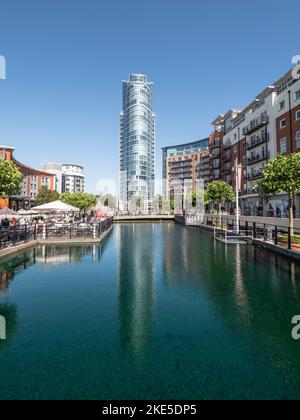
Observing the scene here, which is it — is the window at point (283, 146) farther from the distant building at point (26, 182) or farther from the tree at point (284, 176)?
the distant building at point (26, 182)

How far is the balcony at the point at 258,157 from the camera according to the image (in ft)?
135

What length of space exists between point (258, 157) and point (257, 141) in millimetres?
2607

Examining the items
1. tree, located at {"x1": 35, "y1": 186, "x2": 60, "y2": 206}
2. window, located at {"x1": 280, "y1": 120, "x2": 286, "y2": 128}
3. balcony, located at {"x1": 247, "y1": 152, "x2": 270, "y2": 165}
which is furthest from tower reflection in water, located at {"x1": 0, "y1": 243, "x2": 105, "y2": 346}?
tree, located at {"x1": 35, "y1": 186, "x2": 60, "y2": 206}

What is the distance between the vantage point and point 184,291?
29.9 feet

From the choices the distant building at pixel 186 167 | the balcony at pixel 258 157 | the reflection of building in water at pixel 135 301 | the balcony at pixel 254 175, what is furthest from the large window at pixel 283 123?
the distant building at pixel 186 167

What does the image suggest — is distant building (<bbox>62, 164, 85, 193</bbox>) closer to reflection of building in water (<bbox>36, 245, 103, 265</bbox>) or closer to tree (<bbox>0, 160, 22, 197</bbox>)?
tree (<bbox>0, 160, 22, 197</bbox>)

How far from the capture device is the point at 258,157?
1722 inches

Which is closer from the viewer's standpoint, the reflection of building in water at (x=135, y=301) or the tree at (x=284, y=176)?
the reflection of building in water at (x=135, y=301)

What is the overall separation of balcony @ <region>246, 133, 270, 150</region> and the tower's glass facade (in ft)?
337

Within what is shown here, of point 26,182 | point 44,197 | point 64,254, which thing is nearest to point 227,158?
point 64,254

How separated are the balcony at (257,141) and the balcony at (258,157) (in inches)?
67.8

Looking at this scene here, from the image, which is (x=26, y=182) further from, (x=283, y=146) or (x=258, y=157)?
(x=283, y=146)

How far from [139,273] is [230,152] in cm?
5031
